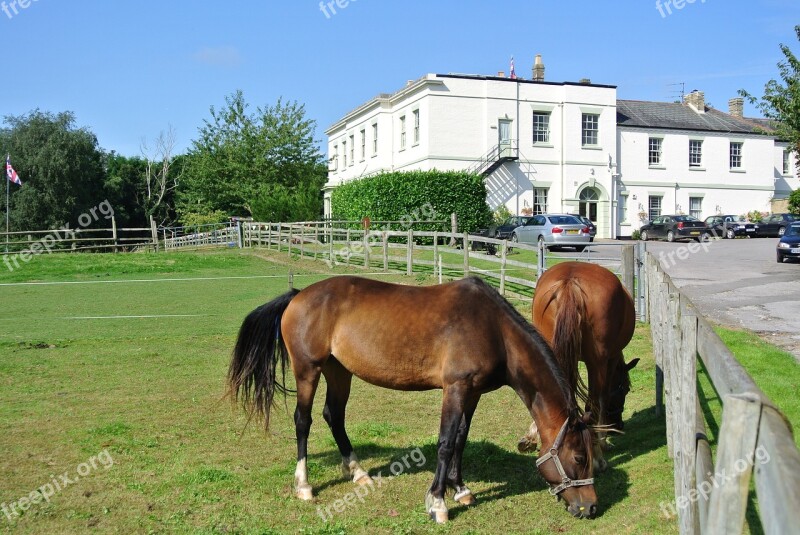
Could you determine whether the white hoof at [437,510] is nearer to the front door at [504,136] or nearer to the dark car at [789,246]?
the dark car at [789,246]

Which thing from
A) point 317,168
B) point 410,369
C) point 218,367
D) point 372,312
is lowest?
point 218,367

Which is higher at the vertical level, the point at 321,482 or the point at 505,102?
the point at 505,102

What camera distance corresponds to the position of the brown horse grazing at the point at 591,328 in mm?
6320

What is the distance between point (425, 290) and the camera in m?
5.89

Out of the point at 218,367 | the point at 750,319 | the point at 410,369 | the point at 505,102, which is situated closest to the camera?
the point at 410,369

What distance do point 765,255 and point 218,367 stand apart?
77.3 ft

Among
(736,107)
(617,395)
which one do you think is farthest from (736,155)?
(617,395)

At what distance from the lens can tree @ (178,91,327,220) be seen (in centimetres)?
5222

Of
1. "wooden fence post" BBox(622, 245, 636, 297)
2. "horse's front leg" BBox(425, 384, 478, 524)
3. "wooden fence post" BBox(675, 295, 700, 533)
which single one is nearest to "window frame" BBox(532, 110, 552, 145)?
"wooden fence post" BBox(622, 245, 636, 297)

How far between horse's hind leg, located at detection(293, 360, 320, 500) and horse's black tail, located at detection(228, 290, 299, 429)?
0.34 metres

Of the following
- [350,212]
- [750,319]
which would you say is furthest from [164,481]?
[350,212]

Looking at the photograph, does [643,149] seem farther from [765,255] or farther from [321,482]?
[321,482]

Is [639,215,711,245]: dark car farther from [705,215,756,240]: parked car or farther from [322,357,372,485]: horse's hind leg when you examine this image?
[322,357,372,485]: horse's hind leg

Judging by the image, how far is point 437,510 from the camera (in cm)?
531
